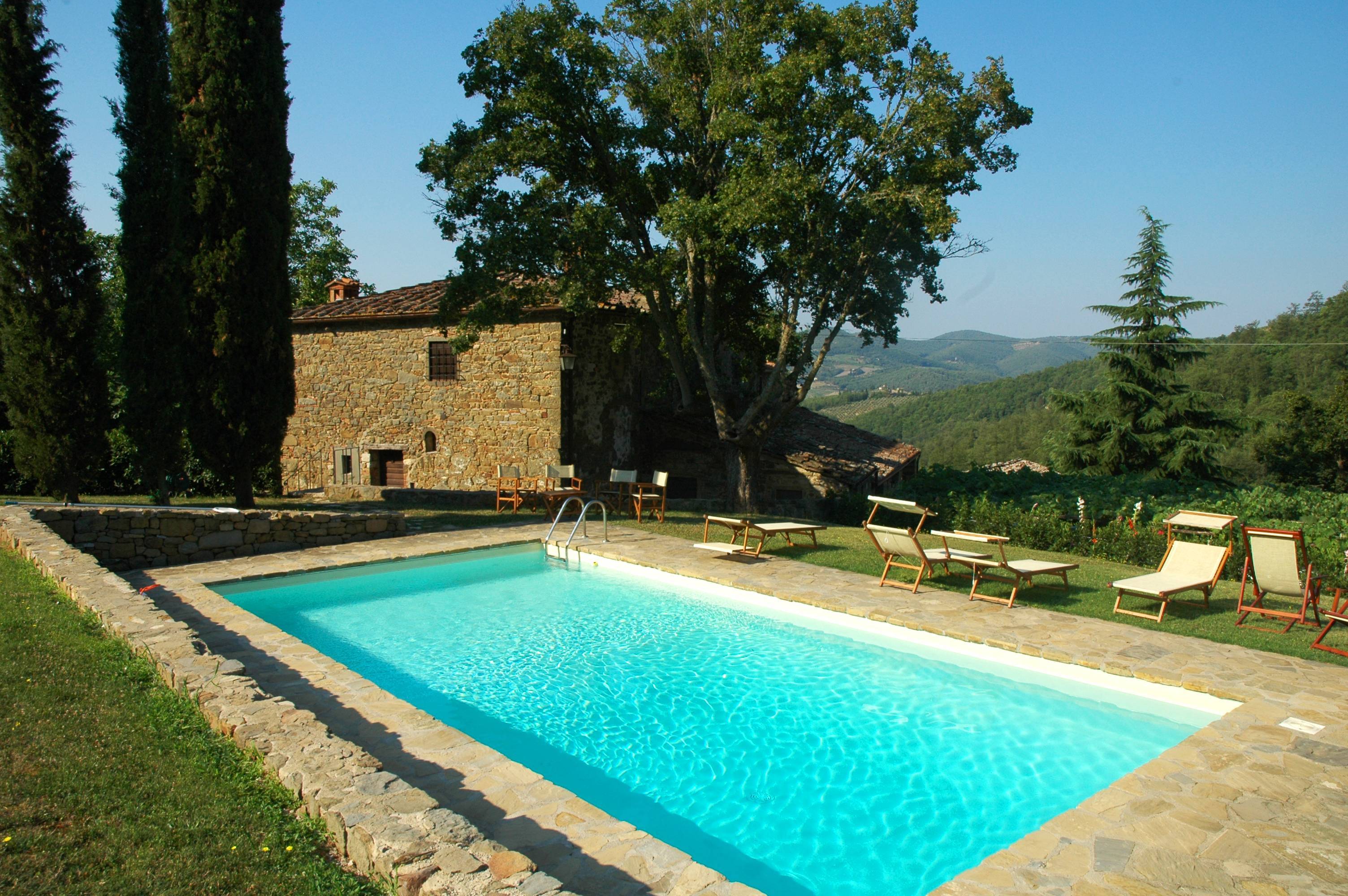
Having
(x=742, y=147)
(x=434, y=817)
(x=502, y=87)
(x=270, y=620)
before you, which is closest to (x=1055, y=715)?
(x=434, y=817)

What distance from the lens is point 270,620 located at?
796cm

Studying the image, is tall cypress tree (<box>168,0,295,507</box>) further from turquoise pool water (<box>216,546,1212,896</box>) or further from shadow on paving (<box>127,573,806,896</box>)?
shadow on paving (<box>127,573,806,896</box>)

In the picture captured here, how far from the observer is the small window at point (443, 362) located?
719 inches

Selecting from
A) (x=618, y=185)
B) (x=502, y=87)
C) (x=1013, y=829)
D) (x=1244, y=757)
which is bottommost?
(x=1013, y=829)

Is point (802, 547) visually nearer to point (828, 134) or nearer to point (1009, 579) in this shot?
point (1009, 579)

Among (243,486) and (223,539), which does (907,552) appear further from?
(243,486)

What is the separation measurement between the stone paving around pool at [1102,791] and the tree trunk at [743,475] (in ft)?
30.1

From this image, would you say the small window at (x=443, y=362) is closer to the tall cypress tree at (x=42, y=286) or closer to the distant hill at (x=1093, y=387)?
the tall cypress tree at (x=42, y=286)

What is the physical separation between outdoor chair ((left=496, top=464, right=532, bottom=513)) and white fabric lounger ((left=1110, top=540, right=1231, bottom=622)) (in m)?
10.2

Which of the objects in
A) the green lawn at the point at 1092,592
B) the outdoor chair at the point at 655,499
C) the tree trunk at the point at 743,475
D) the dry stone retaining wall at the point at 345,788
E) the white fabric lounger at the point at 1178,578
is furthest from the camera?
the tree trunk at the point at 743,475

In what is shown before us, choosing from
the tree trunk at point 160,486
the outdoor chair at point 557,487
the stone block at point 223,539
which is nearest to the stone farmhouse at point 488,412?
the outdoor chair at point 557,487

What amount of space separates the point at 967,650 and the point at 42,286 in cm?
1433

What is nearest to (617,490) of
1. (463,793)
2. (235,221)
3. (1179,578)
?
(235,221)

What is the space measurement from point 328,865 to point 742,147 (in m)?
13.3
